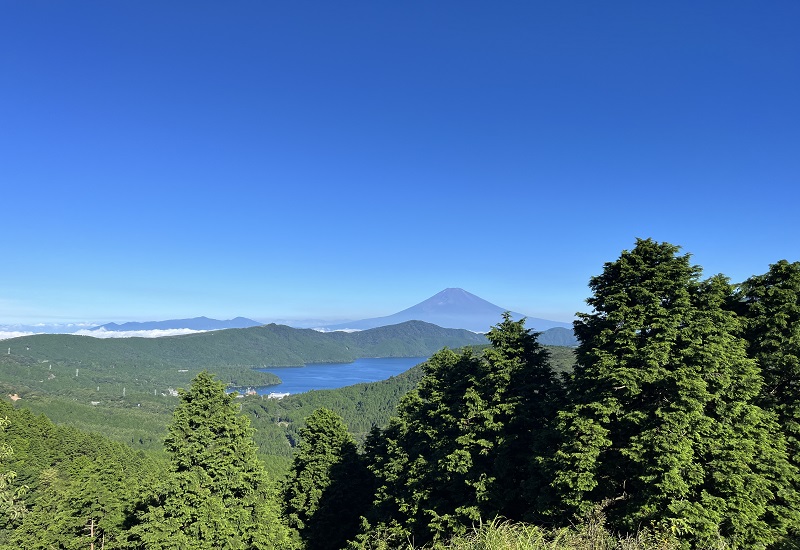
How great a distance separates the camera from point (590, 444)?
36.6 feet

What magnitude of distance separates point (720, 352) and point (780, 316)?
148 inches

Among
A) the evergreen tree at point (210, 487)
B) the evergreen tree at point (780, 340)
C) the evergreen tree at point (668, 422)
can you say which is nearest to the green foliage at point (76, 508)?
the evergreen tree at point (210, 487)

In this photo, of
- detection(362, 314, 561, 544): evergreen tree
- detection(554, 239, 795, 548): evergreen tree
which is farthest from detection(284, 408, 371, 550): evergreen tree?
detection(554, 239, 795, 548): evergreen tree

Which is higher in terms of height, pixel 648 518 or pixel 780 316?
pixel 780 316

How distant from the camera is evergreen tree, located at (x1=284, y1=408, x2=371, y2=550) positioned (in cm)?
2234

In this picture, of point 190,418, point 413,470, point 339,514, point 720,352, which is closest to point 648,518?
point 720,352

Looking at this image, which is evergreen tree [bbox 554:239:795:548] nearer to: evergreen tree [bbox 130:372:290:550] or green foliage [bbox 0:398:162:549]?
evergreen tree [bbox 130:372:290:550]

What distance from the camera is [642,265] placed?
42.2 ft

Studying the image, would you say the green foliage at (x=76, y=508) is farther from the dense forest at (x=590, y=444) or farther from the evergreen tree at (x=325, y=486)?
the dense forest at (x=590, y=444)

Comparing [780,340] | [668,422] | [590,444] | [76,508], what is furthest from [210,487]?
[76,508]

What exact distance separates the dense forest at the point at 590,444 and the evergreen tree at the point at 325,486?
129 mm

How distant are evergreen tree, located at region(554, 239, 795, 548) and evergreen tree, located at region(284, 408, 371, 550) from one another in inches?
596

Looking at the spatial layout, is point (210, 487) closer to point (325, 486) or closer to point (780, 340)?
point (325, 486)

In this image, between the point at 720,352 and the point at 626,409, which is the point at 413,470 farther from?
the point at 720,352
